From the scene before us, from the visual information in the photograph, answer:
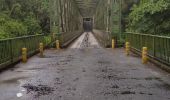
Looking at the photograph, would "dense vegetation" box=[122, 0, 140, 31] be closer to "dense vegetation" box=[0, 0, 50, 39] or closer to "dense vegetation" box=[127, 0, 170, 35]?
"dense vegetation" box=[0, 0, 50, 39]

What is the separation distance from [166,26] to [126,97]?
18655 mm

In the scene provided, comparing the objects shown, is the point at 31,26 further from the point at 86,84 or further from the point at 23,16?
the point at 86,84

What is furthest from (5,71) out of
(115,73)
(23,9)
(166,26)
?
(23,9)

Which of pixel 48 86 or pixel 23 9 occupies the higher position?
pixel 23 9

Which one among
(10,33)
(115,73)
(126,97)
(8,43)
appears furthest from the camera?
(10,33)

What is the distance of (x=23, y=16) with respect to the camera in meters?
46.2

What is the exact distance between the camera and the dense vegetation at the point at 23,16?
3682 centimetres

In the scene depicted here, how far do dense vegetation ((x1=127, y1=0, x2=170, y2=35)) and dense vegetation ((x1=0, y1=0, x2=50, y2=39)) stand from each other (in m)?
12.5

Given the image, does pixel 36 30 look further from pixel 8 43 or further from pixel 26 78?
pixel 26 78

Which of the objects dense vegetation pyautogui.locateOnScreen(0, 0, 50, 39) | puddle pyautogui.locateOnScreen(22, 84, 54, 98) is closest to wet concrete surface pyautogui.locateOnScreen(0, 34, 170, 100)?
puddle pyautogui.locateOnScreen(22, 84, 54, 98)

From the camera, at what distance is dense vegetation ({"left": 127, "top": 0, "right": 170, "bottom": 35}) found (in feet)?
87.4

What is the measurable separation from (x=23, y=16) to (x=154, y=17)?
21476 mm

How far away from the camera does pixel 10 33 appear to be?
35.3 metres

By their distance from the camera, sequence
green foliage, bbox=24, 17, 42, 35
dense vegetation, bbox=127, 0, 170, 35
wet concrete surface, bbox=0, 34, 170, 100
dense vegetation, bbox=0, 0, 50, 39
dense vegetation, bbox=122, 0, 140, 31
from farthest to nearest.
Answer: dense vegetation, bbox=122, 0, 140, 31 < green foliage, bbox=24, 17, 42, 35 < dense vegetation, bbox=0, 0, 50, 39 < dense vegetation, bbox=127, 0, 170, 35 < wet concrete surface, bbox=0, 34, 170, 100
